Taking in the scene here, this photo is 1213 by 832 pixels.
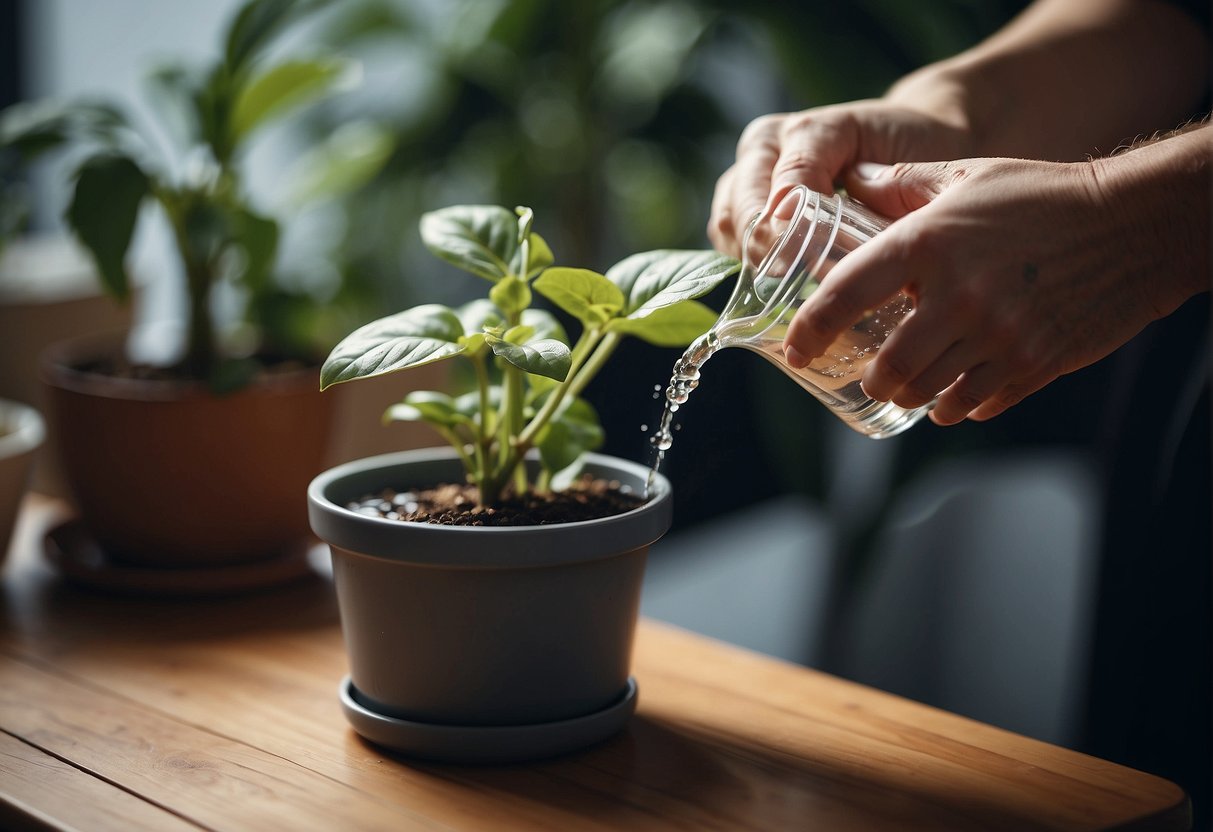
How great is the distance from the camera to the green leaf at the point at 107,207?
3.36 feet

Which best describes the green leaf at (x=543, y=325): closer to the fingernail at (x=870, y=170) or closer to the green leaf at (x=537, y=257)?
the green leaf at (x=537, y=257)

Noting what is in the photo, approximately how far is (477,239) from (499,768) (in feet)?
1.11

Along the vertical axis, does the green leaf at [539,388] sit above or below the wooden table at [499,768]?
above

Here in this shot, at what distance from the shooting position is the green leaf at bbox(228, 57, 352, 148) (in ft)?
3.62

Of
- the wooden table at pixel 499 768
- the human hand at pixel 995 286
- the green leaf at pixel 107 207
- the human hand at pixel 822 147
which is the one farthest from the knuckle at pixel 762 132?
the green leaf at pixel 107 207

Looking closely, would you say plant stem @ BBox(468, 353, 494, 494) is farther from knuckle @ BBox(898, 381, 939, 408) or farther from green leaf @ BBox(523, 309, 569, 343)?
knuckle @ BBox(898, 381, 939, 408)

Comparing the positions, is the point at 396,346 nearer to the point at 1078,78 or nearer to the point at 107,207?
the point at 107,207

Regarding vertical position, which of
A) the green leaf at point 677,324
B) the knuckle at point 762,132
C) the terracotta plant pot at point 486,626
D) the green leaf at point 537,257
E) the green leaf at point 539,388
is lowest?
the terracotta plant pot at point 486,626

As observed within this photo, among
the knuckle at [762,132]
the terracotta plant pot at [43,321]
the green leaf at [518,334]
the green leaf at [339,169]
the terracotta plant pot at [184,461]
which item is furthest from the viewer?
the terracotta plant pot at [43,321]

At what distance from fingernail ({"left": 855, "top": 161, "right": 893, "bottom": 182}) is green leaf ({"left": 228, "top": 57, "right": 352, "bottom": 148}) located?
1.76ft

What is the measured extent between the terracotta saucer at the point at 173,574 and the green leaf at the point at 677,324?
46 centimetres

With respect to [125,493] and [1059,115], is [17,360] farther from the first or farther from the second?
[1059,115]

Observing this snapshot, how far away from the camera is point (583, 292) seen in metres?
0.74

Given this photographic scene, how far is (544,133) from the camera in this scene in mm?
2004
